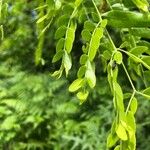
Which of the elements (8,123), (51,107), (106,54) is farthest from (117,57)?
(51,107)

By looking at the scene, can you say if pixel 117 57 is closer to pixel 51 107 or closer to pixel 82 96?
pixel 82 96

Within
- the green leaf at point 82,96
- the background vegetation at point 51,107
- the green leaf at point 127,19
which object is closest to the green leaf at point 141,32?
the green leaf at point 127,19

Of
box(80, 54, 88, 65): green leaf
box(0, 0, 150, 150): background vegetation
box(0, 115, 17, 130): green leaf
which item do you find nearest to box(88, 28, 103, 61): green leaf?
box(80, 54, 88, 65): green leaf

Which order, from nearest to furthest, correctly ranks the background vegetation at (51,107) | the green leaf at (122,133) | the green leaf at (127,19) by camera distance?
the green leaf at (122,133) < the green leaf at (127,19) < the background vegetation at (51,107)

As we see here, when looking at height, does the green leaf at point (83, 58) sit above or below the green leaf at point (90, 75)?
above

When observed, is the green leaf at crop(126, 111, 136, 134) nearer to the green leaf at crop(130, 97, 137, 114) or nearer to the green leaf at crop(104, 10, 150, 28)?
the green leaf at crop(130, 97, 137, 114)

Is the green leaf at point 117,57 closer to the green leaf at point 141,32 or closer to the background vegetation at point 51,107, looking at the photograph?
the green leaf at point 141,32

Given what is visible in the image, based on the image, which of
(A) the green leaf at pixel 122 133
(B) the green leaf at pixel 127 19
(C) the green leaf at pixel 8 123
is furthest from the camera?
(C) the green leaf at pixel 8 123

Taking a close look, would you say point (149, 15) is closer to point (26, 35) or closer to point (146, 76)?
point (146, 76)

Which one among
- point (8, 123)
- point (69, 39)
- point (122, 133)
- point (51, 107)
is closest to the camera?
point (122, 133)

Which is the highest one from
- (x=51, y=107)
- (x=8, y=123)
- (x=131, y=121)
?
(x=131, y=121)
